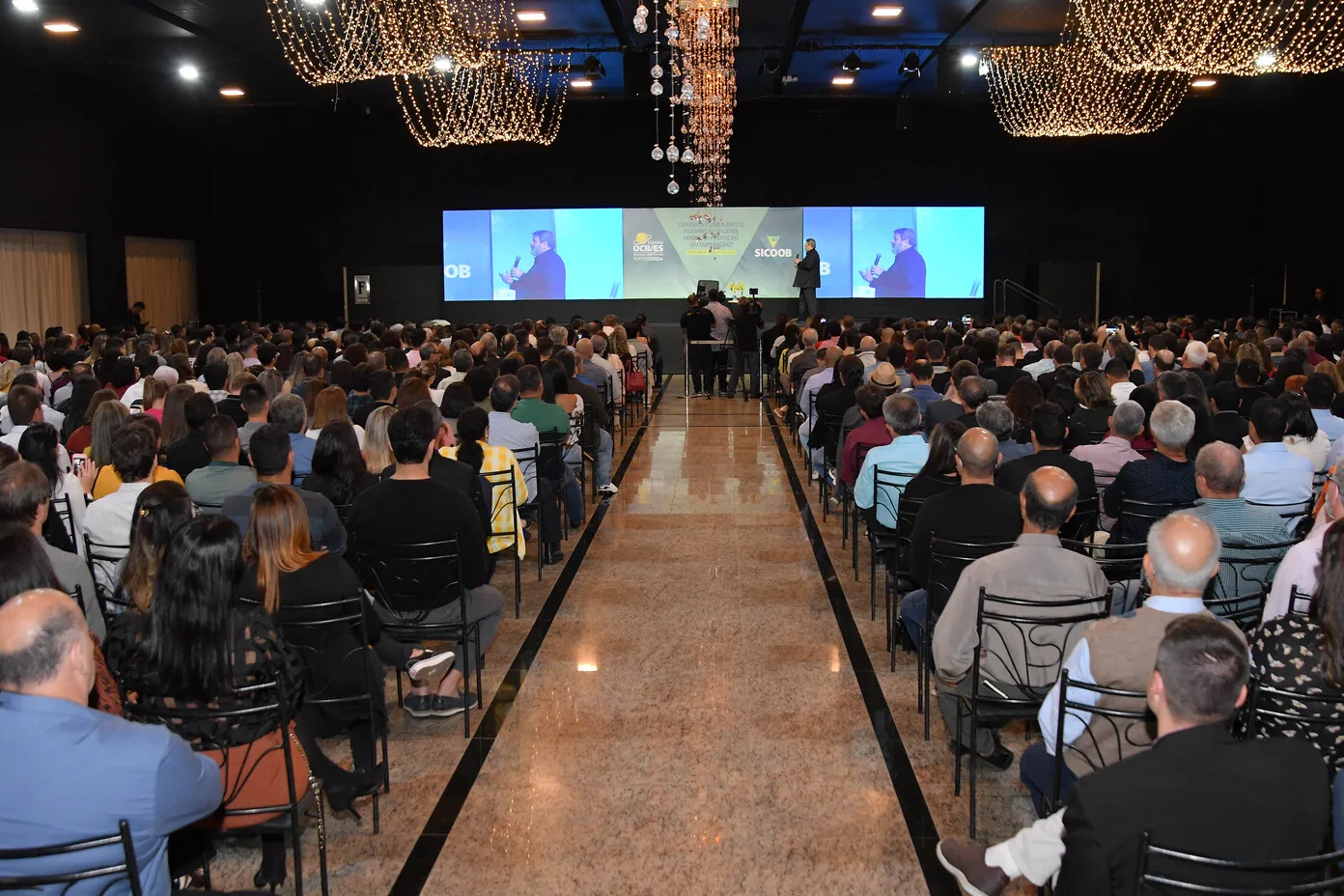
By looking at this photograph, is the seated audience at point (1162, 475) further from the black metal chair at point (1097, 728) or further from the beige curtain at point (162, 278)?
the beige curtain at point (162, 278)

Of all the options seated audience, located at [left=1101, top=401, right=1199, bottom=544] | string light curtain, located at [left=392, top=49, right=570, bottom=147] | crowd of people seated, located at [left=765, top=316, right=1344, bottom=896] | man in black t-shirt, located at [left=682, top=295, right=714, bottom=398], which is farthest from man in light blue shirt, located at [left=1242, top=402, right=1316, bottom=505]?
string light curtain, located at [left=392, top=49, right=570, bottom=147]

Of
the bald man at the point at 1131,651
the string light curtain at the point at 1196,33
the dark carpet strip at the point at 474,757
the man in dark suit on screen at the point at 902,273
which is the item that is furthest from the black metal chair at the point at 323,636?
the man in dark suit on screen at the point at 902,273

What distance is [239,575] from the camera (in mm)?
3414

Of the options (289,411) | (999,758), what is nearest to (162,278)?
(289,411)

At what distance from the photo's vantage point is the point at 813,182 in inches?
951

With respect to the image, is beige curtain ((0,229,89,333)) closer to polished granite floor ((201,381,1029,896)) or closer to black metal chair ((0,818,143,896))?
polished granite floor ((201,381,1029,896))

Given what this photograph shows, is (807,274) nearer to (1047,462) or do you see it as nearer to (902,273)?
(902,273)

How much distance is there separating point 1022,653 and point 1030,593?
209 mm

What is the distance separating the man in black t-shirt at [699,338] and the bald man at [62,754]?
14691 millimetres

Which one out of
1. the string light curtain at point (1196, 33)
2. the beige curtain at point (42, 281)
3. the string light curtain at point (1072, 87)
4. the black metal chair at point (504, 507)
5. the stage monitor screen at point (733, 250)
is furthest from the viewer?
the stage monitor screen at point (733, 250)

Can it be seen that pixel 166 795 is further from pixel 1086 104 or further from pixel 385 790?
pixel 1086 104

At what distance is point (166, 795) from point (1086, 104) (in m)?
18.0

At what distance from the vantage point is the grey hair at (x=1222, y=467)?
477cm

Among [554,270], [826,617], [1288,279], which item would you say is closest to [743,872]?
[826,617]
